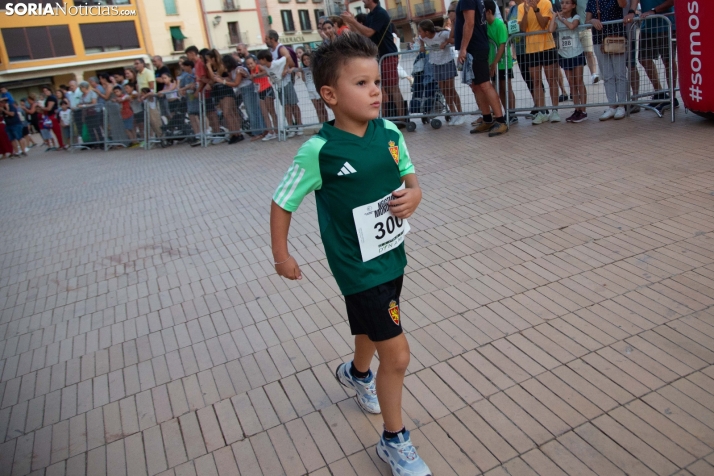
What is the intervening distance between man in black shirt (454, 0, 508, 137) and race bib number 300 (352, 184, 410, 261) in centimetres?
638

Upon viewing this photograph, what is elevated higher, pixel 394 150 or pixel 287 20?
pixel 287 20

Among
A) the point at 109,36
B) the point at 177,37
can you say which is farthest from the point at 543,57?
the point at 177,37

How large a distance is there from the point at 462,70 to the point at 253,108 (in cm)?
485

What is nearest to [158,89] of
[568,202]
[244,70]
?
[244,70]

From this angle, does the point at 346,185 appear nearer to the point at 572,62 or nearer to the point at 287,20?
the point at 572,62

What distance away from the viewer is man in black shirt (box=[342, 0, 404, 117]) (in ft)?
30.8

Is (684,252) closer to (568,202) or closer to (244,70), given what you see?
(568,202)

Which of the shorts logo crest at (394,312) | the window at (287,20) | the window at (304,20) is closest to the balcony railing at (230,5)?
the window at (287,20)

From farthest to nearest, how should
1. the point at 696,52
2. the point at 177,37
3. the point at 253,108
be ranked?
the point at 177,37, the point at 253,108, the point at 696,52

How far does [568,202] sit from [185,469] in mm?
3951

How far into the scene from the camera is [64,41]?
43844mm

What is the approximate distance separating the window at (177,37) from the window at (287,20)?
11.9 m

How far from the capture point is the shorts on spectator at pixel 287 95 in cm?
1099

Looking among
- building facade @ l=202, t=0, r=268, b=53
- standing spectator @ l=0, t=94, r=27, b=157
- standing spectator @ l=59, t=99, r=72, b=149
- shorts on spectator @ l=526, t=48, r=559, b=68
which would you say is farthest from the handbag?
building facade @ l=202, t=0, r=268, b=53
